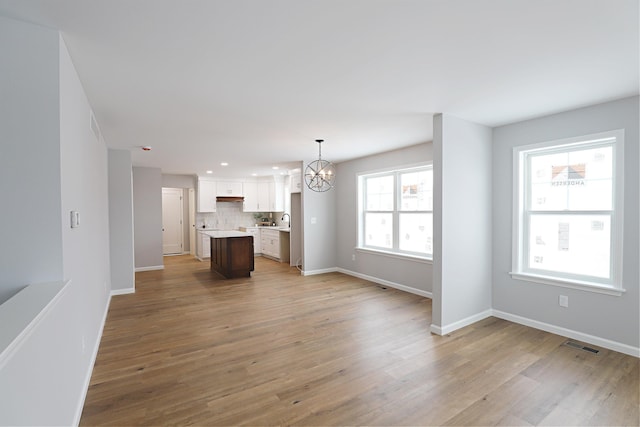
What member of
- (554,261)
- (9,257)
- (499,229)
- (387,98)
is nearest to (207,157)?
(387,98)

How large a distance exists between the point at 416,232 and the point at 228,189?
6.21 metres

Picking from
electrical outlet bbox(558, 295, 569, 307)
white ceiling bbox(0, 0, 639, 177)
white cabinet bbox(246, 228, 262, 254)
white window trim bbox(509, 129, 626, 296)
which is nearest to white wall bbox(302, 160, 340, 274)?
white ceiling bbox(0, 0, 639, 177)

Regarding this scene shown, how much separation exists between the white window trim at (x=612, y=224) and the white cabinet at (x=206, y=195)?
7776 millimetres

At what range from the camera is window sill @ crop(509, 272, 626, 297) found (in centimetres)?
305

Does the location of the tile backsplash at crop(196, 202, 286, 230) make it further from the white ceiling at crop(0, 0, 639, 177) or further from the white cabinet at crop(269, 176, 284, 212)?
the white ceiling at crop(0, 0, 639, 177)

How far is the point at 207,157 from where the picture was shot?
606cm

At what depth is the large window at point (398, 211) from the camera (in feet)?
16.6

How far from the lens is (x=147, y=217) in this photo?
7168 mm

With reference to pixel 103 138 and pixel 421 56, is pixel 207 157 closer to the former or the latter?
pixel 103 138

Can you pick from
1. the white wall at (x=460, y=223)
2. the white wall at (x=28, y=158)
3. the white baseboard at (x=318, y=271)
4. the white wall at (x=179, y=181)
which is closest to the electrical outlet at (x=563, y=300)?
the white wall at (x=460, y=223)

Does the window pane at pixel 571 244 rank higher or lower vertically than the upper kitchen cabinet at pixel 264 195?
lower

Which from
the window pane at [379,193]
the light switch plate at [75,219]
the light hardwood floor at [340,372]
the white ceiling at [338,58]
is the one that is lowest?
the light hardwood floor at [340,372]

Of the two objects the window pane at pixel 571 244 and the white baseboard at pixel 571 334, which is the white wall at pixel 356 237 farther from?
the window pane at pixel 571 244

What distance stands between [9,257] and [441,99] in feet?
11.4
